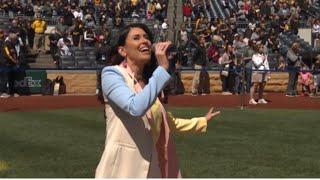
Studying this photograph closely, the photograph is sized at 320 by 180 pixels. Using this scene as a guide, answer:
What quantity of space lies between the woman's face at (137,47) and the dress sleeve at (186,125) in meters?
0.49

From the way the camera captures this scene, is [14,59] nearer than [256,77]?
No

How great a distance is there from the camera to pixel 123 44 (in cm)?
410

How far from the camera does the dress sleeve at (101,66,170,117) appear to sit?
3732 millimetres

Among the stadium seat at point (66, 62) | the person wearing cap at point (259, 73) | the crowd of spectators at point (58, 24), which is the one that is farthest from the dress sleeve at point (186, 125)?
the stadium seat at point (66, 62)

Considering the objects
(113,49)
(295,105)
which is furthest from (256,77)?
(113,49)

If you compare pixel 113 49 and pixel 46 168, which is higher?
pixel 113 49

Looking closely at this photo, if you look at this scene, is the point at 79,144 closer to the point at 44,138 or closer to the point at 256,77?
the point at 44,138

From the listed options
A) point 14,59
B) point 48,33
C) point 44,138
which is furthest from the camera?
point 48,33

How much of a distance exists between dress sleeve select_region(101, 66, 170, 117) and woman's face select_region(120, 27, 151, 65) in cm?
15

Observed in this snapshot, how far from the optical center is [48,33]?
2948cm

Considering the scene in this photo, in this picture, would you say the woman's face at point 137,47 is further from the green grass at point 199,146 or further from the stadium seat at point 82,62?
the stadium seat at point 82,62

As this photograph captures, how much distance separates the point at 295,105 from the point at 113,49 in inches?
668

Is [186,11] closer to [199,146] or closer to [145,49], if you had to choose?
[199,146]

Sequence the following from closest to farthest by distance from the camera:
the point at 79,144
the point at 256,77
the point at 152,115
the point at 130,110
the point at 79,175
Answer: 1. the point at 130,110
2. the point at 152,115
3. the point at 79,175
4. the point at 79,144
5. the point at 256,77
